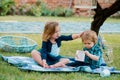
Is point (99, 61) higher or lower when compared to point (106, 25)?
higher

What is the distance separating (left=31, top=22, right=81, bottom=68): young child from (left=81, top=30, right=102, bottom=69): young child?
0.79 ft

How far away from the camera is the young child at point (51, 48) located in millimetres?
6281

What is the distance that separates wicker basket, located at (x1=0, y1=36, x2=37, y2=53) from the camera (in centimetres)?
763

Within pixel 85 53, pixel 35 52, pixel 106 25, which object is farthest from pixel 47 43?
pixel 106 25

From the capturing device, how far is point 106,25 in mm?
14617

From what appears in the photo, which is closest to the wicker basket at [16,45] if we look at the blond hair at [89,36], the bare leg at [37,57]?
the bare leg at [37,57]

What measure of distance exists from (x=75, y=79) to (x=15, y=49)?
7.71 ft

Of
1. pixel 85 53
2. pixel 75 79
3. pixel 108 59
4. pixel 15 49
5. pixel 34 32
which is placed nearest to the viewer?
pixel 75 79

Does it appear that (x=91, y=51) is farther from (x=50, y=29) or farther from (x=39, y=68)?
(x=39, y=68)

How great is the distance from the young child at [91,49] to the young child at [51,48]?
0.79ft

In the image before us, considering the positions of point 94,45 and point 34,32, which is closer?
point 94,45

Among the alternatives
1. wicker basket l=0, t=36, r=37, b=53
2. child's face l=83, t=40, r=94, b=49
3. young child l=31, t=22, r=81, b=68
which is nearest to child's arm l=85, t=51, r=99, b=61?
child's face l=83, t=40, r=94, b=49

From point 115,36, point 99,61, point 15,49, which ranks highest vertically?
point 99,61

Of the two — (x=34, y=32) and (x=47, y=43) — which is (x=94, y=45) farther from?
(x=34, y=32)
